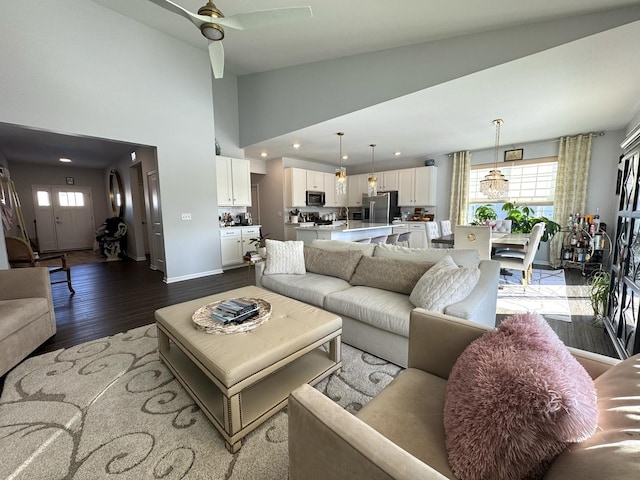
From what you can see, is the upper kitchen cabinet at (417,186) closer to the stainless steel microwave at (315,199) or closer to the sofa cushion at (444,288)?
the stainless steel microwave at (315,199)

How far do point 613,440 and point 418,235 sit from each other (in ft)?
22.0

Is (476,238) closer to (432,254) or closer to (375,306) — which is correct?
(432,254)

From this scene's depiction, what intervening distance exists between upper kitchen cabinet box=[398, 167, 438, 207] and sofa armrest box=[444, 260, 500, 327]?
517 centimetres

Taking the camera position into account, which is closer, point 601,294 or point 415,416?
point 415,416

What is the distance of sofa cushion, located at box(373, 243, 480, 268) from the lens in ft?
7.67

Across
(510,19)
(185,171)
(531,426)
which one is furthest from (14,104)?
(510,19)

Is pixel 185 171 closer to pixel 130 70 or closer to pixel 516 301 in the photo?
pixel 130 70

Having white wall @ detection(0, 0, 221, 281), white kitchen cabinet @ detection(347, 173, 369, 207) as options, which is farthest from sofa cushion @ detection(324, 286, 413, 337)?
white kitchen cabinet @ detection(347, 173, 369, 207)

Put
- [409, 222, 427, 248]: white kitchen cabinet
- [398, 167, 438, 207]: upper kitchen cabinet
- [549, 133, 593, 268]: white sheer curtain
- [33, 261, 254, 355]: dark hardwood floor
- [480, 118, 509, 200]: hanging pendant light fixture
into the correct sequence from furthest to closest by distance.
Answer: [398, 167, 438, 207]: upper kitchen cabinet < [409, 222, 427, 248]: white kitchen cabinet < [549, 133, 593, 268]: white sheer curtain < [480, 118, 509, 200]: hanging pendant light fixture < [33, 261, 254, 355]: dark hardwood floor

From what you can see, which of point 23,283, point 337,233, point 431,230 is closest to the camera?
point 23,283

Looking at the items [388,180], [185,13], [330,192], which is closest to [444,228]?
[388,180]

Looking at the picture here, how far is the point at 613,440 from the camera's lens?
1.81 feet

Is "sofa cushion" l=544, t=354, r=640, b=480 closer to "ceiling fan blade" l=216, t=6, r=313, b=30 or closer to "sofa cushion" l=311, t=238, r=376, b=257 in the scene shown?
"sofa cushion" l=311, t=238, r=376, b=257

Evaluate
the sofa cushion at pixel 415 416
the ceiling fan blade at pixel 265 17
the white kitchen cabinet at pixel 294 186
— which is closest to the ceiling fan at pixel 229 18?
the ceiling fan blade at pixel 265 17
